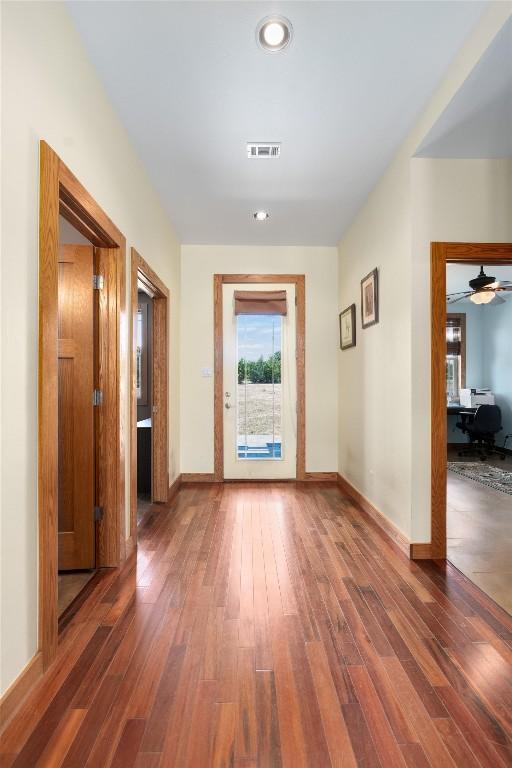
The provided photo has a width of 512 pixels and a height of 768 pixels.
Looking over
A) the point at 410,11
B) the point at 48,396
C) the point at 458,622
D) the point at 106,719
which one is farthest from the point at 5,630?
the point at 410,11

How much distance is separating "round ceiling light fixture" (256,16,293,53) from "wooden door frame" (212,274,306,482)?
292 centimetres

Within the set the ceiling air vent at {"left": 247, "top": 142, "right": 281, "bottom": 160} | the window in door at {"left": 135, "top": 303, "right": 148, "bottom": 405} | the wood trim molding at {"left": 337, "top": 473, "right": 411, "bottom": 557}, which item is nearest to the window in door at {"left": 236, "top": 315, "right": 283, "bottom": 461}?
the wood trim molding at {"left": 337, "top": 473, "right": 411, "bottom": 557}

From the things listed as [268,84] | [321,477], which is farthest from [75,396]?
[321,477]

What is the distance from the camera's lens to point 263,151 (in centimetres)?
292

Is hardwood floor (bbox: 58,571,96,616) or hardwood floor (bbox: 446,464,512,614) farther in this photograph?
hardwood floor (bbox: 446,464,512,614)

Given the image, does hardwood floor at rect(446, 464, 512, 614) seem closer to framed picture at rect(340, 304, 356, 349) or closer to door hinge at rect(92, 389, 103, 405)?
framed picture at rect(340, 304, 356, 349)

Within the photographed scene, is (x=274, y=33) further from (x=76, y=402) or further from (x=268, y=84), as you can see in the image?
(x=76, y=402)

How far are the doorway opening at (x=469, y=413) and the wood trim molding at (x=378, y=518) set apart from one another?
17cm

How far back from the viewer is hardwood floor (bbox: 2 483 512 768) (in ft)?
4.26

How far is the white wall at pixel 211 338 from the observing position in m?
4.88

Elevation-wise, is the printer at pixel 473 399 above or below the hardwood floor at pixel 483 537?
above

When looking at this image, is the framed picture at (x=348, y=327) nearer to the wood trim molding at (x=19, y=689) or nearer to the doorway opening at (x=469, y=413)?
the doorway opening at (x=469, y=413)

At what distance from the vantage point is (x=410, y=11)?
184 centimetres

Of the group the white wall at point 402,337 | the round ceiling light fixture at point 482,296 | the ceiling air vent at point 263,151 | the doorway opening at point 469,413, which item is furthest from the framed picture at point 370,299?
the round ceiling light fixture at point 482,296
